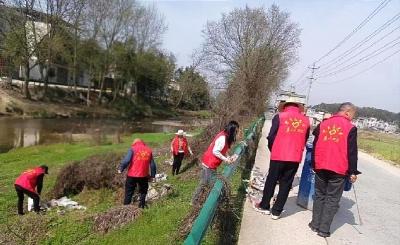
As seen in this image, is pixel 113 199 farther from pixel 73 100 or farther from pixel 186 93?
pixel 186 93

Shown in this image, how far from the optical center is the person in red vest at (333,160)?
5516 mm

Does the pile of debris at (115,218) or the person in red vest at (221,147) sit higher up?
the person in red vest at (221,147)

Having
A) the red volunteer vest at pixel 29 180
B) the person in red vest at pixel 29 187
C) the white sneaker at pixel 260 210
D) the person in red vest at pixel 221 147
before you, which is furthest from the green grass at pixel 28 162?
the white sneaker at pixel 260 210

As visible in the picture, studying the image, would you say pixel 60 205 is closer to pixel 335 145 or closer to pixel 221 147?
pixel 221 147

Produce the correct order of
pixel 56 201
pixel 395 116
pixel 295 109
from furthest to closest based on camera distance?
pixel 395 116, pixel 56 201, pixel 295 109

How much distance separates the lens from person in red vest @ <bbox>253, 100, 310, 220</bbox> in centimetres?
580

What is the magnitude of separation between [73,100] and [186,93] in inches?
801

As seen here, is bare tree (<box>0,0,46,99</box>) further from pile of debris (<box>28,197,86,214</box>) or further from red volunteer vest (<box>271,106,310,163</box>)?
red volunteer vest (<box>271,106,310,163</box>)

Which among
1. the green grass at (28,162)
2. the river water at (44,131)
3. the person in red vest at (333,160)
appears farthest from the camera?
the river water at (44,131)

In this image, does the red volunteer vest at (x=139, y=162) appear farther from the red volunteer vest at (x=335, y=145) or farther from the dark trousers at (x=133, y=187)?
the red volunteer vest at (x=335, y=145)

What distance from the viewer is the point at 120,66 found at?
5753cm

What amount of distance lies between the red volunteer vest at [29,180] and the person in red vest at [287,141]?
6.54 metres

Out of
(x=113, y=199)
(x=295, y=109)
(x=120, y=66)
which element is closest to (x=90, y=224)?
(x=113, y=199)

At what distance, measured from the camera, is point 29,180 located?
406 inches
